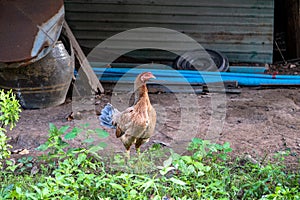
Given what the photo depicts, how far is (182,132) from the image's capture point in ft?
16.8

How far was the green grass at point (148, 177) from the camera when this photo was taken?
120 inches

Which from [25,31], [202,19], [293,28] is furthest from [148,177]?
[293,28]

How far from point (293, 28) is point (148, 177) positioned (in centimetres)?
626

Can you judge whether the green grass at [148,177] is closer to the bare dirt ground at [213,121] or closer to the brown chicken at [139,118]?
the brown chicken at [139,118]

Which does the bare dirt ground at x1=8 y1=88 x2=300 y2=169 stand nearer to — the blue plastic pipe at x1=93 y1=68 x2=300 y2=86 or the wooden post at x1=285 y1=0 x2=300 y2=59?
the blue plastic pipe at x1=93 y1=68 x2=300 y2=86

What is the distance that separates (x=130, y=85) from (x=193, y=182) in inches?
154

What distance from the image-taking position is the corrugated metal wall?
8.24 metres

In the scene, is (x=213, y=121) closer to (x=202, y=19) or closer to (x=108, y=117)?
(x=108, y=117)

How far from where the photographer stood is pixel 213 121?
548 cm

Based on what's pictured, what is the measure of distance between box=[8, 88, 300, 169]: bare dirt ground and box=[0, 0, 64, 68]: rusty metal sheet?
0.78 metres

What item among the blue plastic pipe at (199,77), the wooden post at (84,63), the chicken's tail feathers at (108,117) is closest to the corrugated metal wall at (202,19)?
the blue plastic pipe at (199,77)

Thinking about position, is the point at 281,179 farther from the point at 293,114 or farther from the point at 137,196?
the point at 293,114

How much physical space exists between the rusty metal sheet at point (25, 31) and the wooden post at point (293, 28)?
492 centimetres

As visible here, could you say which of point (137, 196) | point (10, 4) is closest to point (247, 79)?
point (10, 4)
